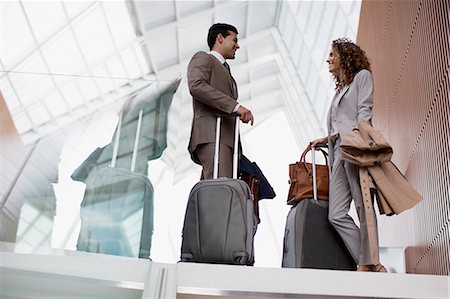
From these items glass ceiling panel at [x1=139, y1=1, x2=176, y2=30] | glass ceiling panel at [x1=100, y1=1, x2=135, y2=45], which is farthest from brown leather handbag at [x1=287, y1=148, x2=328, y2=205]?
glass ceiling panel at [x1=139, y1=1, x2=176, y2=30]

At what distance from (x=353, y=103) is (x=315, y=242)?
999 millimetres

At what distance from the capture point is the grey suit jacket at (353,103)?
14.8 feet

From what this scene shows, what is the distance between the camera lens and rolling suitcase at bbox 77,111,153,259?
3.91 m

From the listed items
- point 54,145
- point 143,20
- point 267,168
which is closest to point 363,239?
point 54,145

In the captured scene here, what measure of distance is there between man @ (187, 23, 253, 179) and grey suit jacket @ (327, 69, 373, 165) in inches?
24.7

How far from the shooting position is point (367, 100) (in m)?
4.51

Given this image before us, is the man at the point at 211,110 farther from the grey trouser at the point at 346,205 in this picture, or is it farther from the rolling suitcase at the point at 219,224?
the grey trouser at the point at 346,205

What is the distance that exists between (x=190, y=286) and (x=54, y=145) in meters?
1.30

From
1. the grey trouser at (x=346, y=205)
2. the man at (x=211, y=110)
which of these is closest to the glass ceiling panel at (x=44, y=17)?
the man at (x=211, y=110)

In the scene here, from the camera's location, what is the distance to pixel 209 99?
4.59 metres

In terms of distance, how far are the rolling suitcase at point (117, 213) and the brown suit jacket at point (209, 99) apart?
0.68 meters

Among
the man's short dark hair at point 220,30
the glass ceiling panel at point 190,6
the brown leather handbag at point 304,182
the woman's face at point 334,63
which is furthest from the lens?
the glass ceiling panel at point 190,6

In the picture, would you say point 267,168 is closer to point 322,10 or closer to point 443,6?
point 322,10

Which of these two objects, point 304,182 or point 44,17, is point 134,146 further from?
point 44,17
